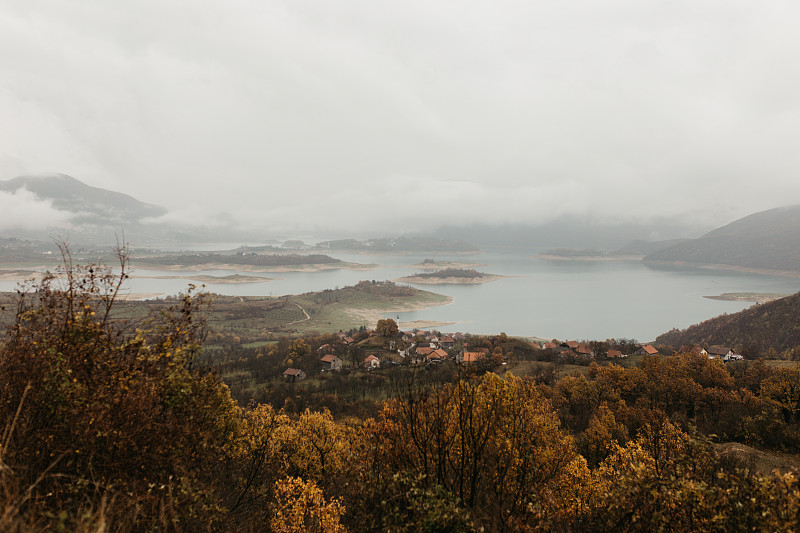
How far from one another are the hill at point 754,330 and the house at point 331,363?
87595mm

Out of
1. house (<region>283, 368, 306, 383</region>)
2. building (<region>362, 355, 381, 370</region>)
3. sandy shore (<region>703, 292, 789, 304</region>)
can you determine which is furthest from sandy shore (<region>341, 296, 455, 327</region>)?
sandy shore (<region>703, 292, 789, 304</region>)

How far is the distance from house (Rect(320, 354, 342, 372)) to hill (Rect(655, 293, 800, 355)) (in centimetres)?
8759

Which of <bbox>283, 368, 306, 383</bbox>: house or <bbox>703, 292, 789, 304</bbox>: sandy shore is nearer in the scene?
<bbox>283, 368, 306, 383</bbox>: house

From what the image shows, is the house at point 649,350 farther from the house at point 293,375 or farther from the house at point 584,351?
the house at point 293,375

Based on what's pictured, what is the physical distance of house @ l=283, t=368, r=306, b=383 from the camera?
6372cm

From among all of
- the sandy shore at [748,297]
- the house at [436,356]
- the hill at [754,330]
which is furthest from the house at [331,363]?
the sandy shore at [748,297]

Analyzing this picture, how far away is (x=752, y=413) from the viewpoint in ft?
96.9

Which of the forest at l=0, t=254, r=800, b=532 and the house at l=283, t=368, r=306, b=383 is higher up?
the forest at l=0, t=254, r=800, b=532

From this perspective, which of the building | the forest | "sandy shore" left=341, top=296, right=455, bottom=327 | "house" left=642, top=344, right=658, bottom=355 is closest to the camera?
the forest

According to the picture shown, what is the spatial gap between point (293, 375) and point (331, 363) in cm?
802

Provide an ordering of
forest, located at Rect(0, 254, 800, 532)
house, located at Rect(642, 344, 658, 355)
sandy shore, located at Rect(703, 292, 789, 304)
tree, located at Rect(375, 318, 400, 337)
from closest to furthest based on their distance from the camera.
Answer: forest, located at Rect(0, 254, 800, 532) → house, located at Rect(642, 344, 658, 355) → tree, located at Rect(375, 318, 400, 337) → sandy shore, located at Rect(703, 292, 789, 304)

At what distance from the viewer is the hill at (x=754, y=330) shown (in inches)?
3167

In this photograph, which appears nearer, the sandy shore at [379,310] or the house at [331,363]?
the house at [331,363]

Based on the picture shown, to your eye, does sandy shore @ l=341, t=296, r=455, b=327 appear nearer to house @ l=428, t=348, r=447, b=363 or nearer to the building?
house @ l=428, t=348, r=447, b=363
